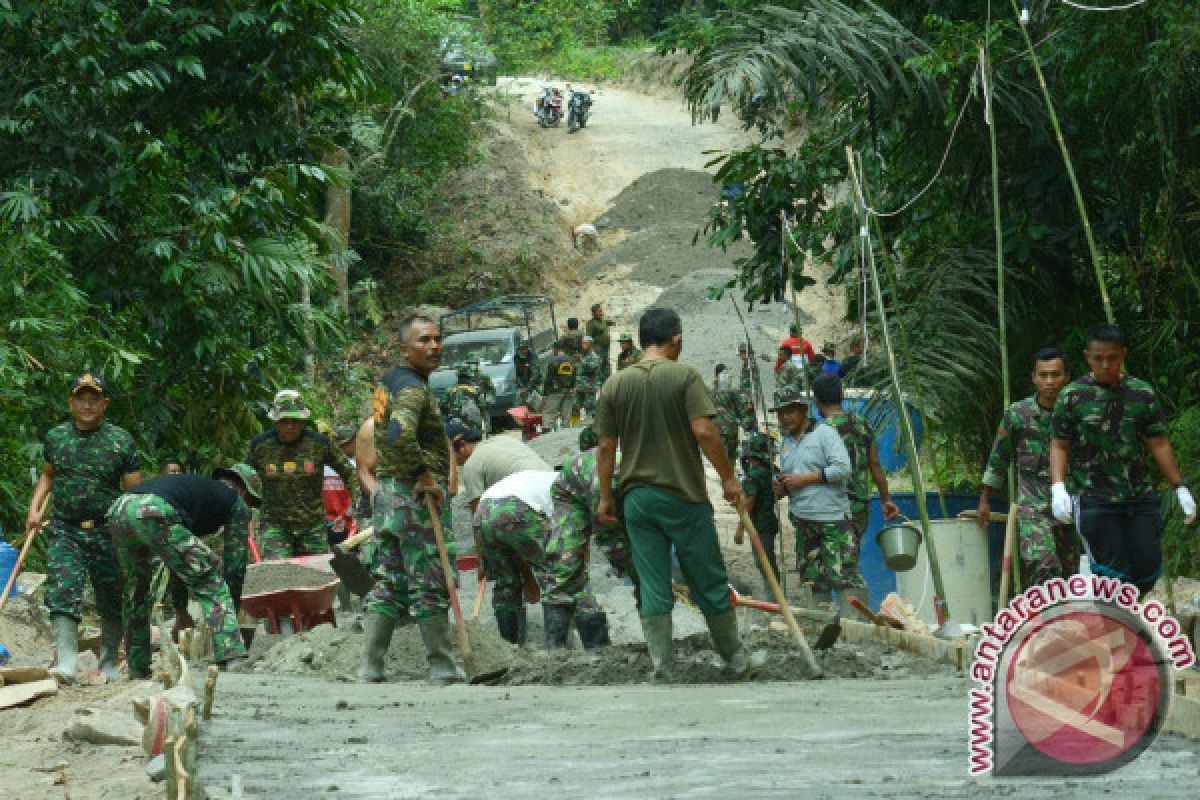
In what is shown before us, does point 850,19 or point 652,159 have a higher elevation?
point 652,159

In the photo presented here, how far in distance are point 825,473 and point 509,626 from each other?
231 centimetres

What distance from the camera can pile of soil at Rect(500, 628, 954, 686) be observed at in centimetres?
885

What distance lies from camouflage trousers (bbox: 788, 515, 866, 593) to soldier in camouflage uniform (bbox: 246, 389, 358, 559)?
3.42 m

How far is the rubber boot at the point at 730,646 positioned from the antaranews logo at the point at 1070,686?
2.03 metres

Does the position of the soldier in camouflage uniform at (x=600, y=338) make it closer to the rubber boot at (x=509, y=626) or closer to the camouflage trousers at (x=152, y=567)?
the rubber boot at (x=509, y=626)

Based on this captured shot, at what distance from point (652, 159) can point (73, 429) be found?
44.3 meters

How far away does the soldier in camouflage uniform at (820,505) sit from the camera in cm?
1153

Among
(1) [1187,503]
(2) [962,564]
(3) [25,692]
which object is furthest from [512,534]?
(1) [1187,503]

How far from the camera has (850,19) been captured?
13719 mm

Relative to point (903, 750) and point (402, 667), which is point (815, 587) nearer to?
point (402, 667)

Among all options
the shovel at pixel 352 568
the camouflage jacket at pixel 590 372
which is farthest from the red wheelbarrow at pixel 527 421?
the shovel at pixel 352 568

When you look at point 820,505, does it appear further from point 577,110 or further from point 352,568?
point 577,110

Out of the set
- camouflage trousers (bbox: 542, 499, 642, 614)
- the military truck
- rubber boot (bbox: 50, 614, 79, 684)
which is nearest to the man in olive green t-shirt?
camouflage trousers (bbox: 542, 499, 642, 614)

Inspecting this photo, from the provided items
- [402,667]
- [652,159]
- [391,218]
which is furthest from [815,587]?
[652,159]
